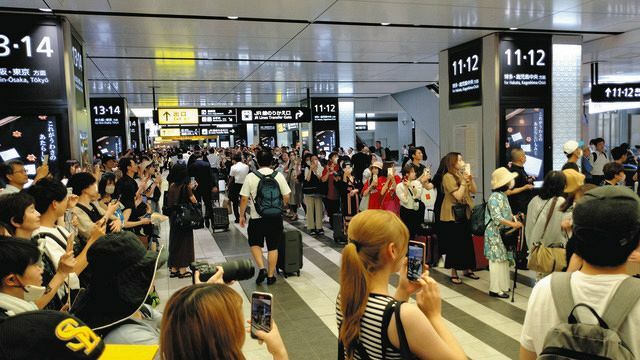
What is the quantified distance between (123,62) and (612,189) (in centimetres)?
1010

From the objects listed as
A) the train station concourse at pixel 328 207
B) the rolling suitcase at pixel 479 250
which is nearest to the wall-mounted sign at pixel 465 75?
the train station concourse at pixel 328 207

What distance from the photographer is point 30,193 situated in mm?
3424

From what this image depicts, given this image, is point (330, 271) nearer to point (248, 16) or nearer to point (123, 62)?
point (248, 16)

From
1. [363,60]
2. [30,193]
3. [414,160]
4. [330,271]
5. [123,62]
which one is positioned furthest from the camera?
[363,60]

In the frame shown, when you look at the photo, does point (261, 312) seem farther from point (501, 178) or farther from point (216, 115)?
point (216, 115)

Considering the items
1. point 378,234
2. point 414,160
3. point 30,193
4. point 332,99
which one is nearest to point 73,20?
point 30,193

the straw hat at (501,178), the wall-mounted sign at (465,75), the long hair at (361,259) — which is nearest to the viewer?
the long hair at (361,259)

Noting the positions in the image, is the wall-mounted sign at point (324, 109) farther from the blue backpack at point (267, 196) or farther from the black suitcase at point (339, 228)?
the blue backpack at point (267, 196)

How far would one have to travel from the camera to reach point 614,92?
38.6ft

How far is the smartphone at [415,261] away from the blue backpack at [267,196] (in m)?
4.53

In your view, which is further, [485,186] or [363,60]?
[363,60]

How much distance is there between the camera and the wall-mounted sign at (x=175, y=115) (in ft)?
49.0

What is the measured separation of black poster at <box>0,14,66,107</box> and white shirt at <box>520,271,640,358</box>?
6435 millimetres

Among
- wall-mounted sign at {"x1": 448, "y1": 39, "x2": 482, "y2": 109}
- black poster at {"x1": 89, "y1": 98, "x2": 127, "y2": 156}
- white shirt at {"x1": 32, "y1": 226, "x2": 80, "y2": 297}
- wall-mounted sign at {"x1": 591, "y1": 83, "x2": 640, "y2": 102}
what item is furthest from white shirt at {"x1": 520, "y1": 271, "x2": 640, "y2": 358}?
black poster at {"x1": 89, "y1": 98, "x2": 127, "y2": 156}
